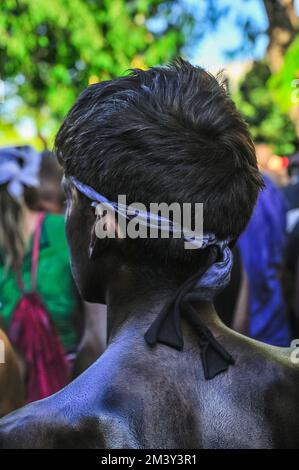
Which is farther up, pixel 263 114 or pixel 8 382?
pixel 263 114

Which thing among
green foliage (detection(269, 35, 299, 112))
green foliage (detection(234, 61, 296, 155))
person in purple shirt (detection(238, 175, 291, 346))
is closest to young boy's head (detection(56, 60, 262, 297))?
person in purple shirt (detection(238, 175, 291, 346))

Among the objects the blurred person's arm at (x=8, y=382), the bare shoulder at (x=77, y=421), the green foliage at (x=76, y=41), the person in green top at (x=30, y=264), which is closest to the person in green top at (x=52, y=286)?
the person in green top at (x=30, y=264)

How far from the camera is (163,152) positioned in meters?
1.69

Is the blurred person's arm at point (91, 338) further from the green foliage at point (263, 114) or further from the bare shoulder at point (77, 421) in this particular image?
the green foliage at point (263, 114)

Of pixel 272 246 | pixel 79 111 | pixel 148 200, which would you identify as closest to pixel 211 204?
pixel 148 200

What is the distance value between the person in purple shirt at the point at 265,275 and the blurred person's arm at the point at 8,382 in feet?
7.12

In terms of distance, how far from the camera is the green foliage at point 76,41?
33.6 ft

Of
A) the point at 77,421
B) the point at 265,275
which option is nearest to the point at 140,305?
the point at 77,421

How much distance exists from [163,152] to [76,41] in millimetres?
9179

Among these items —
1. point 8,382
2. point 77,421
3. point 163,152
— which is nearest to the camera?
point 77,421

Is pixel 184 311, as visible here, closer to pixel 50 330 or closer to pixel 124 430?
pixel 124 430

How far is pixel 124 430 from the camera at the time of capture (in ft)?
5.13

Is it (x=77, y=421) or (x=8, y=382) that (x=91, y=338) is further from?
(x=77, y=421)

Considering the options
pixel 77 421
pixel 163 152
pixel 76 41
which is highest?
pixel 76 41
